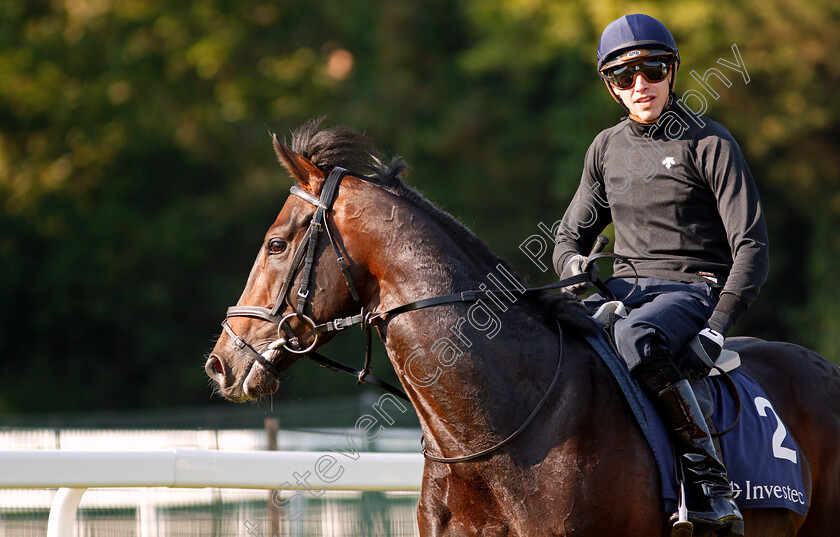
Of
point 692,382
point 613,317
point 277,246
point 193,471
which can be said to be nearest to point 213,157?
point 193,471

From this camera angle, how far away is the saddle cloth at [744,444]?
3615mm

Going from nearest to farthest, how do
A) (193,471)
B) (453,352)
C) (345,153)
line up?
(453,352) → (345,153) → (193,471)

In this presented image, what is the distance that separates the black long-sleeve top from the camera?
3.88 meters

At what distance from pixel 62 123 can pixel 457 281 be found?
18.0 metres

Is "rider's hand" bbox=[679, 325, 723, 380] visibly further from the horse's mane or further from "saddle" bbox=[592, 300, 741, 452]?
the horse's mane

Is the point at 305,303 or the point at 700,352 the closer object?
the point at 305,303

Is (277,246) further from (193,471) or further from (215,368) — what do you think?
(193,471)

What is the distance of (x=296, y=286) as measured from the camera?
365 cm

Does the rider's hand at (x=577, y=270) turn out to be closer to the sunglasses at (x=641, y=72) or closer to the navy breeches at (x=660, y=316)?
the navy breeches at (x=660, y=316)

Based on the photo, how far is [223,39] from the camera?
799 inches

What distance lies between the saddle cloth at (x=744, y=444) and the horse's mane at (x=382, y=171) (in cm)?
15

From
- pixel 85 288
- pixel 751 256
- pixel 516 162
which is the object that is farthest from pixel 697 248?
pixel 85 288

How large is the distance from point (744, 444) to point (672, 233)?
0.90 metres

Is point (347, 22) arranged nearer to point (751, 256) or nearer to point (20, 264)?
point (20, 264)
